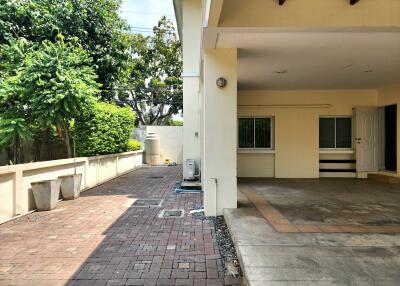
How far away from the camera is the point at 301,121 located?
9.96 meters

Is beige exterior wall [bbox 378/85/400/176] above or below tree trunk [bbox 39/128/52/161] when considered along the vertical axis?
above

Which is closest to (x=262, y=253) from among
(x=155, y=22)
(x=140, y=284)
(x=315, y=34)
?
(x=140, y=284)

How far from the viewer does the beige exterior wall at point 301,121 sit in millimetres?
9945

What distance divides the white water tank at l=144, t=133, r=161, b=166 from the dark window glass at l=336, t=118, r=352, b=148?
11.1 meters

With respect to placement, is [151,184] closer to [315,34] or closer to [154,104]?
[315,34]

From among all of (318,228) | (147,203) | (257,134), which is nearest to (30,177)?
(147,203)

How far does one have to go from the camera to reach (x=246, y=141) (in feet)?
33.6

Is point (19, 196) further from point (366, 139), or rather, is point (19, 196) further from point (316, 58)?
point (366, 139)

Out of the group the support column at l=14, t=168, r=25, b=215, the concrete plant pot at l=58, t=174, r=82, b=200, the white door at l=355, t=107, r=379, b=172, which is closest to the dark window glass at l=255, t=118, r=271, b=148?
the white door at l=355, t=107, r=379, b=172

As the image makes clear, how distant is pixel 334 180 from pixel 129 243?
23.1ft

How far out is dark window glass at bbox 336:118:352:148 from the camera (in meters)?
10.2

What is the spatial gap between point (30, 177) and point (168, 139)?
1350 centimetres

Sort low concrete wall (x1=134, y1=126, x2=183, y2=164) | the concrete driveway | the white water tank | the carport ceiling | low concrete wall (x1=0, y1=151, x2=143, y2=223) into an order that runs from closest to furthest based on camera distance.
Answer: the concrete driveway, the carport ceiling, low concrete wall (x1=0, y1=151, x2=143, y2=223), the white water tank, low concrete wall (x1=134, y1=126, x2=183, y2=164)

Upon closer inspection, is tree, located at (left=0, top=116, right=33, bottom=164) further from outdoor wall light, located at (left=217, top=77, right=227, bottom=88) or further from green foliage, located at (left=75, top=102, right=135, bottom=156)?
outdoor wall light, located at (left=217, top=77, right=227, bottom=88)
